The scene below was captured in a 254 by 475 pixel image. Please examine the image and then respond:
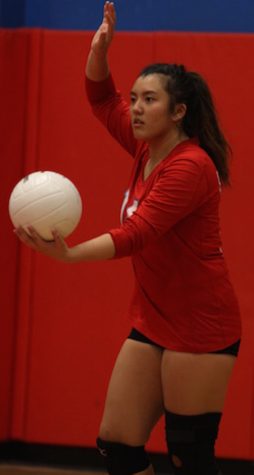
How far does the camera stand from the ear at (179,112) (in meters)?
2.54

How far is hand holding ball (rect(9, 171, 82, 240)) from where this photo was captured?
2.21 m

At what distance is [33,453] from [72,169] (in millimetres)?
1336

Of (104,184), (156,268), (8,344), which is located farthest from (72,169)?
(156,268)

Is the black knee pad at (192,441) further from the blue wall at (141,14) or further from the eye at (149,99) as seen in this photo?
the blue wall at (141,14)

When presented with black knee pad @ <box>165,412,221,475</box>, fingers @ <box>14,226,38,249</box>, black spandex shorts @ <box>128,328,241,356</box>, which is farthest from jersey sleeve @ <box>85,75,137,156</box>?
black knee pad @ <box>165,412,221,475</box>

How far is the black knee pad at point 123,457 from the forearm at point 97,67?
3.96 feet

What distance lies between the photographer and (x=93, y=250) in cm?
220

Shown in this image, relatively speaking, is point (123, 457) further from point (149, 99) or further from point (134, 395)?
point (149, 99)

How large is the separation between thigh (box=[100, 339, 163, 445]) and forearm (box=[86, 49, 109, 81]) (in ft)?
3.05

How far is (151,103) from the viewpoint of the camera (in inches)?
99.4

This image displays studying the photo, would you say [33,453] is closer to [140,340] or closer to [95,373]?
[95,373]

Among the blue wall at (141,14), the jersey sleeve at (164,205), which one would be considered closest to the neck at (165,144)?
the jersey sleeve at (164,205)

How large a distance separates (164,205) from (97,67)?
2.55 ft

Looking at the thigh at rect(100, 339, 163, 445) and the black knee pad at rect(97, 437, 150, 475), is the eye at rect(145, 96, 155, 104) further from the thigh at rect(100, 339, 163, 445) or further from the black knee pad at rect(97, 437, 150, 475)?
the black knee pad at rect(97, 437, 150, 475)
